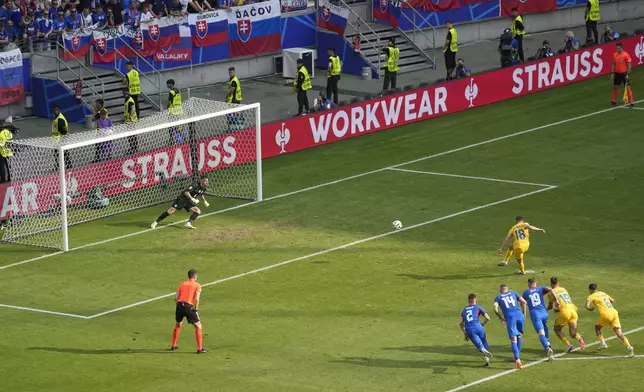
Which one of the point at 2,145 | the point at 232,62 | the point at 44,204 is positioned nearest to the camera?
the point at 44,204

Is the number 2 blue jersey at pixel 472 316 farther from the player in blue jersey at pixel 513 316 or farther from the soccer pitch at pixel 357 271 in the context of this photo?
the soccer pitch at pixel 357 271

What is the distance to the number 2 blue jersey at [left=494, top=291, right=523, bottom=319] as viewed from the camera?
2820 centimetres

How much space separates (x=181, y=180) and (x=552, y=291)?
16923 millimetres

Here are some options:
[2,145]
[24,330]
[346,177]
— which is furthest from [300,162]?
[24,330]

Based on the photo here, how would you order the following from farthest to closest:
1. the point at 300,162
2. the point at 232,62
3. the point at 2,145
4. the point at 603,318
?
the point at 232,62 → the point at 300,162 → the point at 2,145 → the point at 603,318

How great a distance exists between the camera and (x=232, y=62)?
5756cm

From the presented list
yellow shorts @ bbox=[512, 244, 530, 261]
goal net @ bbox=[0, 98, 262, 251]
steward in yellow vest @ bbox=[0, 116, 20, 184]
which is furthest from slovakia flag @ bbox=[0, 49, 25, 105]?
yellow shorts @ bbox=[512, 244, 530, 261]

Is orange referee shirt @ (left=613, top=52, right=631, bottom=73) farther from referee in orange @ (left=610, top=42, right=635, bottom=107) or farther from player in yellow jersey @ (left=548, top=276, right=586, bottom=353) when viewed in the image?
player in yellow jersey @ (left=548, top=276, right=586, bottom=353)

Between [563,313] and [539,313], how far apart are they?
1.97 ft

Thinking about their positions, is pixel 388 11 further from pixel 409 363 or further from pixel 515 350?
pixel 515 350

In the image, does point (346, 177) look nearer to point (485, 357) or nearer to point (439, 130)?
point (439, 130)

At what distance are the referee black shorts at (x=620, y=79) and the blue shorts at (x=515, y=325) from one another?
25.8 m

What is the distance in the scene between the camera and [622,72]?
51.9m

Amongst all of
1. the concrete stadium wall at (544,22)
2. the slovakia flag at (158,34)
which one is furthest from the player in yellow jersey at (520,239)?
the concrete stadium wall at (544,22)
